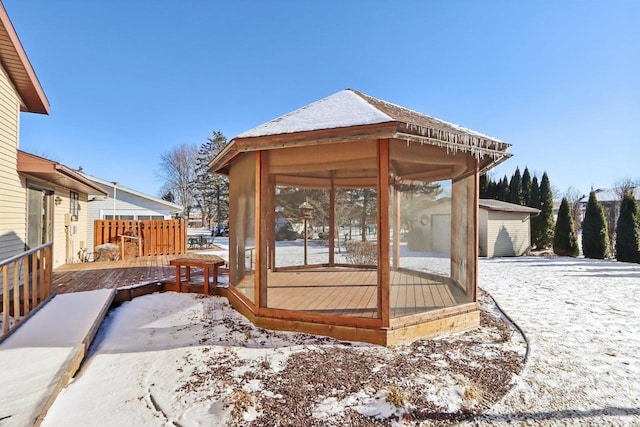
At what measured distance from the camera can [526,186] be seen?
64.0ft

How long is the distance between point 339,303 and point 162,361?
2283mm

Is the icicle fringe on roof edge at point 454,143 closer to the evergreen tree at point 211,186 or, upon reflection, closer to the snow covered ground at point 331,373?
the snow covered ground at point 331,373

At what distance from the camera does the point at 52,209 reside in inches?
307

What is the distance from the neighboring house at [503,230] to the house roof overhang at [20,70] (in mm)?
15994

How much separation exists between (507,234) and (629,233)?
474cm

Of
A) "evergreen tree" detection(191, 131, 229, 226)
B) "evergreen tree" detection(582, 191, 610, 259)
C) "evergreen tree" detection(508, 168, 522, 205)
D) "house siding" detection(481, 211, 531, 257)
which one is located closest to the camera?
"evergreen tree" detection(582, 191, 610, 259)

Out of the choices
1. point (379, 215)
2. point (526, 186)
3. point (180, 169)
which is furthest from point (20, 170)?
point (180, 169)

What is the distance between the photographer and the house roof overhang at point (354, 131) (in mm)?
3402

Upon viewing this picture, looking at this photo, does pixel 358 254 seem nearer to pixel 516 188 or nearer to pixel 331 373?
pixel 331 373

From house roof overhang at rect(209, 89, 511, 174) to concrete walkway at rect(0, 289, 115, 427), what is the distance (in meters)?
2.90

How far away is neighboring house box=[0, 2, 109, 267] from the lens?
531cm

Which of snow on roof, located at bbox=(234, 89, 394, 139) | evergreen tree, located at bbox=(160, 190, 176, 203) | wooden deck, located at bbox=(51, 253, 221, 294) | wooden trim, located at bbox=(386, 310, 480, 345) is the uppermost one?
evergreen tree, located at bbox=(160, 190, 176, 203)

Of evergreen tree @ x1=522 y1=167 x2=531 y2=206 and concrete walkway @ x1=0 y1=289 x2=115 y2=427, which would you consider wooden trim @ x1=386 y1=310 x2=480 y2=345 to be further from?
evergreen tree @ x1=522 y1=167 x2=531 y2=206

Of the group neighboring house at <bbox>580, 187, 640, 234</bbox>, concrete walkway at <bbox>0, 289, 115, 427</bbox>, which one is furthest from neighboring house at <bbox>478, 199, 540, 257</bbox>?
concrete walkway at <bbox>0, 289, 115, 427</bbox>
